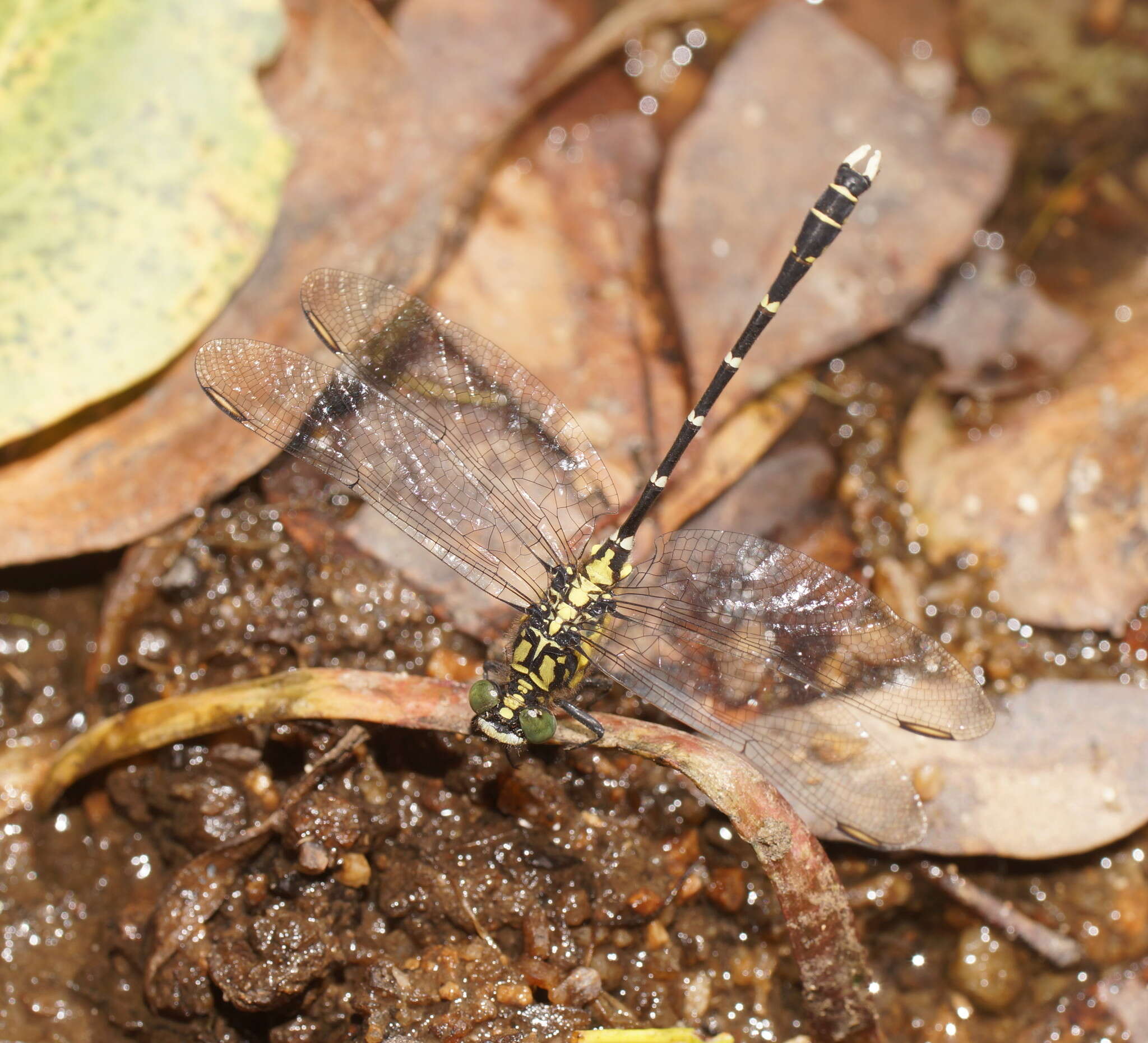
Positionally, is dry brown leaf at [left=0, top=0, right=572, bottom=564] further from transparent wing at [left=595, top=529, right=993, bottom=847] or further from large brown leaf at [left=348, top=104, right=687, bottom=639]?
transparent wing at [left=595, top=529, right=993, bottom=847]

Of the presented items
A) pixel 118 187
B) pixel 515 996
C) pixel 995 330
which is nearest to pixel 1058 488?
pixel 995 330

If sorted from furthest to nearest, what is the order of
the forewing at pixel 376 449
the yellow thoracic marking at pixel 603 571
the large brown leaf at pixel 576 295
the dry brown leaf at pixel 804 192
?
the dry brown leaf at pixel 804 192
the large brown leaf at pixel 576 295
the yellow thoracic marking at pixel 603 571
the forewing at pixel 376 449

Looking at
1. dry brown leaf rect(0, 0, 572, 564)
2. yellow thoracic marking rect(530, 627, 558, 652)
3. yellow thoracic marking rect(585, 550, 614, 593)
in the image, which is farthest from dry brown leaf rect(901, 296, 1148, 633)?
dry brown leaf rect(0, 0, 572, 564)

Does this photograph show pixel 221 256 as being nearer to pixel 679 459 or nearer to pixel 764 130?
pixel 679 459

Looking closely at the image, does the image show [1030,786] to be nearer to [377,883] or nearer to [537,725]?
[537,725]

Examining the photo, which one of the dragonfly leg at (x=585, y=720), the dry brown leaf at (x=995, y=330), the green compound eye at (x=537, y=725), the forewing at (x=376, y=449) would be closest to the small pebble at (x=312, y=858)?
the green compound eye at (x=537, y=725)

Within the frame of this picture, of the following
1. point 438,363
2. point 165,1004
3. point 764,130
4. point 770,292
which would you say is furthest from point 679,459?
point 165,1004

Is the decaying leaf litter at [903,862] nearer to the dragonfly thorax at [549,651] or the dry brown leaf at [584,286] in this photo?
the dry brown leaf at [584,286]

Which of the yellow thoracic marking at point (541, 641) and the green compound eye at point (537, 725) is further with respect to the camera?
the yellow thoracic marking at point (541, 641)
